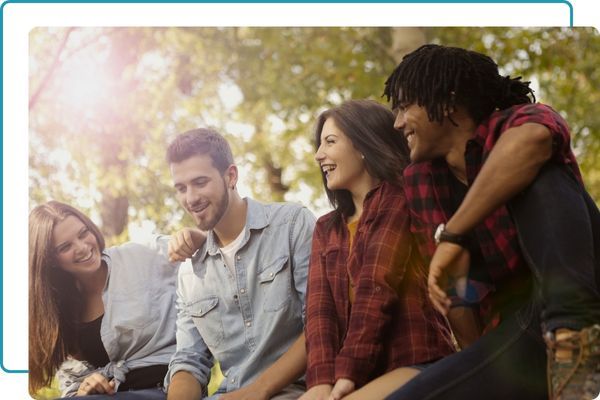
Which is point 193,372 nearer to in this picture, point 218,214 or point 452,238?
point 218,214

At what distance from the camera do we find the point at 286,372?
2.82 metres

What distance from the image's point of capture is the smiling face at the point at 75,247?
9.93ft

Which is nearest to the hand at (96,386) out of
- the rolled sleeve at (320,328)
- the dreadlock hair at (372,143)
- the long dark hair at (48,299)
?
the long dark hair at (48,299)

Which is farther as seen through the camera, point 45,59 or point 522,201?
point 45,59

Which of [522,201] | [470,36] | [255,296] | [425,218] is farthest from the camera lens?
[470,36]

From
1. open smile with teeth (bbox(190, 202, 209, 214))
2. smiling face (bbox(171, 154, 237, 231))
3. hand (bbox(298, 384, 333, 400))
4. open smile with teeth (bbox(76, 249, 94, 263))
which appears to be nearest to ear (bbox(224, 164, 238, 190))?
smiling face (bbox(171, 154, 237, 231))

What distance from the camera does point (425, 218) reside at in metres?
2.58

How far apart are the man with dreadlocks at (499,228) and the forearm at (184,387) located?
2.85ft

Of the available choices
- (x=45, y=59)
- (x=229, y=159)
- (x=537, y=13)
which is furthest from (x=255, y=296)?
(x=537, y=13)

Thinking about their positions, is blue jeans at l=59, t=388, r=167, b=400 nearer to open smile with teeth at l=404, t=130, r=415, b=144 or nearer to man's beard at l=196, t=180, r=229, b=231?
man's beard at l=196, t=180, r=229, b=231

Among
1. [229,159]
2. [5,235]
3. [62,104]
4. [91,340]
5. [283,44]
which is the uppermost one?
[283,44]

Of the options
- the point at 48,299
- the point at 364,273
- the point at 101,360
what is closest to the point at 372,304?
the point at 364,273

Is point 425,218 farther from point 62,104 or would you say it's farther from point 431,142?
point 62,104

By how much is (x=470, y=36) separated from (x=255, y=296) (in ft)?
4.00
